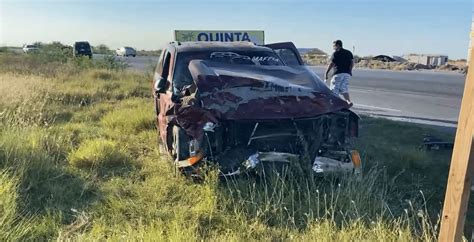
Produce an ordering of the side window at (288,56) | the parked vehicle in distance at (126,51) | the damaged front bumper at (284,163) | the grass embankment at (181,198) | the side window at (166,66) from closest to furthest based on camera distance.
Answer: the grass embankment at (181,198) → the damaged front bumper at (284,163) → the side window at (166,66) → the side window at (288,56) → the parked vehicle in distance at (126,51)

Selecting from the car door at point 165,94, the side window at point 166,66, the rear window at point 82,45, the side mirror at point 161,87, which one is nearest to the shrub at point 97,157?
the car door at point 165,94

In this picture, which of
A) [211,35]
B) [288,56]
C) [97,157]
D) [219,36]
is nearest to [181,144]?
[97,157]

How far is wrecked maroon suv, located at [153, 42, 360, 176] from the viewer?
477 cm

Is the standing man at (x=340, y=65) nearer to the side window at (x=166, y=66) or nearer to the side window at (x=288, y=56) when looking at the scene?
the side window at (x=288, y=56)

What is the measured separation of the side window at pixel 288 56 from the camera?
22.8ft

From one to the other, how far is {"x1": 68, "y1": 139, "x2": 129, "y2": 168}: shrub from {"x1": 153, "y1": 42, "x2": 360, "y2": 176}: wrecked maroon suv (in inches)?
45.2

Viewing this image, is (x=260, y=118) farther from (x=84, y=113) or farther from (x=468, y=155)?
(x=84, y=113)

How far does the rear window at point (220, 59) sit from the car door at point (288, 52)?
1.49ft

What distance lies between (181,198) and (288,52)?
3.44 m

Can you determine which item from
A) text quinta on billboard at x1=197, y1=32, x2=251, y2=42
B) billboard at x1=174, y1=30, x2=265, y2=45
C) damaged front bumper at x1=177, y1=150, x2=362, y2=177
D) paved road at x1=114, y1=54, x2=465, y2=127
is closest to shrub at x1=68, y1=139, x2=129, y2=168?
damaged front bumper at x1=177, y1=150, x2=362, y2=177

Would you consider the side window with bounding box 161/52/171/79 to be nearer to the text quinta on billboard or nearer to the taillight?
the taillight

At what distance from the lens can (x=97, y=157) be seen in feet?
19.9

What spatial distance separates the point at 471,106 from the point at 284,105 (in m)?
2.63

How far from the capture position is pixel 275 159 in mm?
4777
